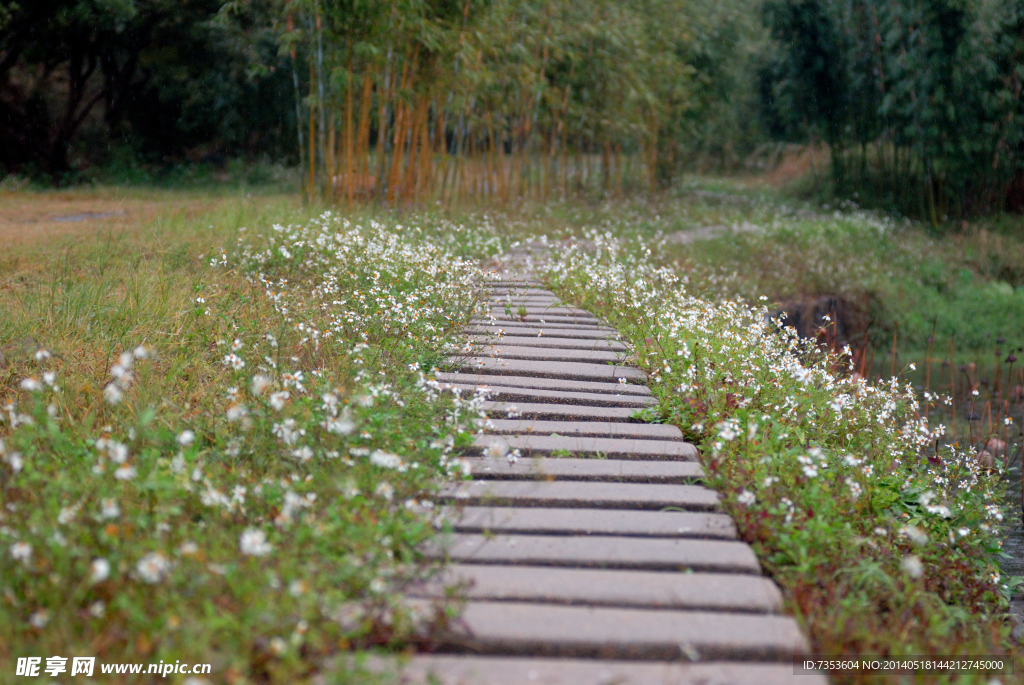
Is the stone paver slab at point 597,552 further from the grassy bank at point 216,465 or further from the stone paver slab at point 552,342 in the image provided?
the stone paver slab at point 552,342

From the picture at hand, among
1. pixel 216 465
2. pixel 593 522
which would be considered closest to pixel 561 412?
pixel 593 522

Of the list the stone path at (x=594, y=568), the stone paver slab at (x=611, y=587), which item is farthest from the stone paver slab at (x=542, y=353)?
the stone paver slab at (x=611, y=587)

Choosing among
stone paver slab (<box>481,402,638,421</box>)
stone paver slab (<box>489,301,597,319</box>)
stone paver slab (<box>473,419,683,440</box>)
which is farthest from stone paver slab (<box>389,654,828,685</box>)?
stone paver slab (<box>489,301,597,319</box>)

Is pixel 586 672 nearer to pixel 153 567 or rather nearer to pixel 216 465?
pixel 153 567

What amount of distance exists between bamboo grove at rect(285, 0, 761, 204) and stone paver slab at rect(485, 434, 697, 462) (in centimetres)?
580

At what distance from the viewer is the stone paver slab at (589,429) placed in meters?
3.05

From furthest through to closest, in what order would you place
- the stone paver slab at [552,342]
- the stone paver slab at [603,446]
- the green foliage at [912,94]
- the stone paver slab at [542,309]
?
the green foliage at [912,94]
the stone paver slab at [542,309]
the stone paver slab at [552,342]
the stone paver slab at [603,446]

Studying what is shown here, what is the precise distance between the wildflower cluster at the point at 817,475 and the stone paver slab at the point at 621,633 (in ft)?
0.63

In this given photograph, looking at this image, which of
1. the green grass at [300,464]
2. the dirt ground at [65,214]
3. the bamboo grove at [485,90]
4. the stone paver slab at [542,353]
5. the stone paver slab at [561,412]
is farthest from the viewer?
the bamboo grove at [485,90]

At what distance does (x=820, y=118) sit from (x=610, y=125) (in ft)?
19.2

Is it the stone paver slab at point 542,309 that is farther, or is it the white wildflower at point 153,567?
the stone paver slab at point 542,309

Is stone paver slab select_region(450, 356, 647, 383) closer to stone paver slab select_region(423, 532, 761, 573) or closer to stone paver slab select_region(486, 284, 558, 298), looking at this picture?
stone paver slab select_region(423, 532, 761, 573)

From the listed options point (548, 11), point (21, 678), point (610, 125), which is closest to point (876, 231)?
point (610, 125)

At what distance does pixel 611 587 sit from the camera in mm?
2033
